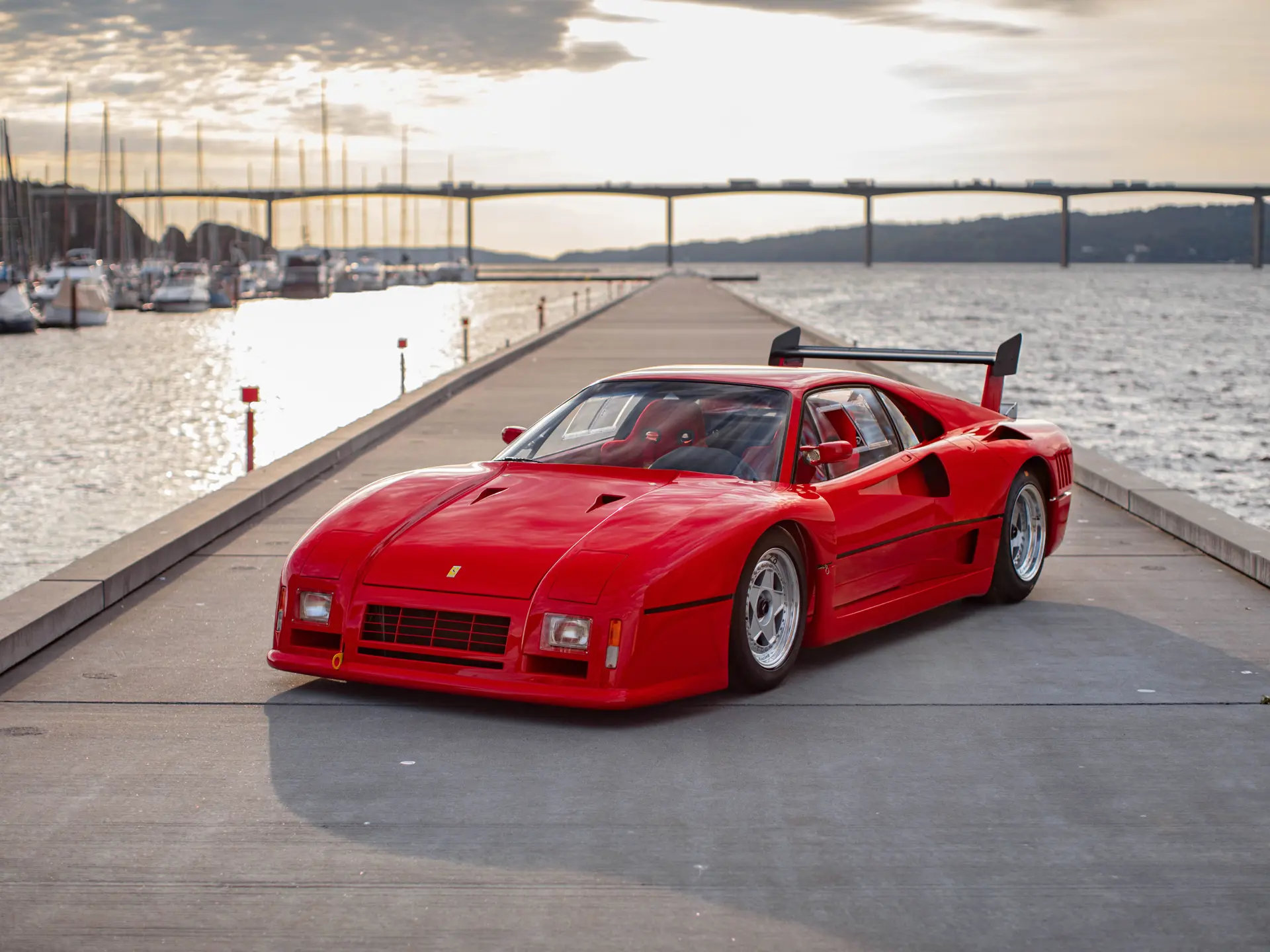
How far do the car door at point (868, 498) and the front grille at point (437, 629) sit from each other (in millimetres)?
1607

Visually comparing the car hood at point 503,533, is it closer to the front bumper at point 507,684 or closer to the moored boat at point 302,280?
the front bumper at point 507,684

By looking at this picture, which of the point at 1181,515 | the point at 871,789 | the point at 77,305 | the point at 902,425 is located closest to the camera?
the point at 871,789

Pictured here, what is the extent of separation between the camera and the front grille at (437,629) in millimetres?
6031

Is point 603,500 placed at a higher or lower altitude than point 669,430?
lower

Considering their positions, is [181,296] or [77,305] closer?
[77,305]

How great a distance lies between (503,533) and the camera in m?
6.36

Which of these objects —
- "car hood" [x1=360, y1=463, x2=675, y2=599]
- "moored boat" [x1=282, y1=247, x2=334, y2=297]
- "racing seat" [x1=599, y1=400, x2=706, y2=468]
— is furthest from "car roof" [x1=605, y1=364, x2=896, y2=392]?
"moored boat" [x1=282, y1=247, x2=334, y2=297]

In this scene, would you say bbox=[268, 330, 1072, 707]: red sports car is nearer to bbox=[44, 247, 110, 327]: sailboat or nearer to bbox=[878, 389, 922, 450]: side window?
bbox=[878, 389, 922, 450]: side window

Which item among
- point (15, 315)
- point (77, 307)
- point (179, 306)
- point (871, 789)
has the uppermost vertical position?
point (179, 306)

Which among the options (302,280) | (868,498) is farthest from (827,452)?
(302,280)

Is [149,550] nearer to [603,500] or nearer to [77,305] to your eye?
[603,500]

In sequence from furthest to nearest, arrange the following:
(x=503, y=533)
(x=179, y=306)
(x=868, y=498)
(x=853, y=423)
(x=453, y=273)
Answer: (x=453, y=273) < (x=179, y=306) < (x=853, y=423) < (x=868, y=498) < (x=503, y=533)

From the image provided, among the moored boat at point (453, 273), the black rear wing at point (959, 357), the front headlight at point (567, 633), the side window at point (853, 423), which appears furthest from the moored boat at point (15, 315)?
the moored boat at point (453, 273)

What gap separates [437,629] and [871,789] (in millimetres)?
1750
